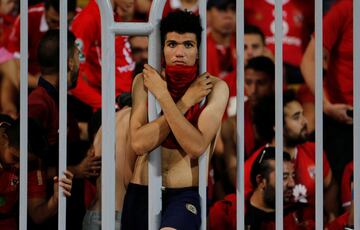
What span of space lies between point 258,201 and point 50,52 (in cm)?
79

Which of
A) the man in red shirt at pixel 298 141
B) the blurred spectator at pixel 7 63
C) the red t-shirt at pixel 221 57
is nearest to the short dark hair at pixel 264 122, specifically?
the man in red shirt at pixel 298 141

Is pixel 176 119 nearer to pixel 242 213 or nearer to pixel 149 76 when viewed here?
pixel 149 76

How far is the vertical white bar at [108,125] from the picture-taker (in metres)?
1.91

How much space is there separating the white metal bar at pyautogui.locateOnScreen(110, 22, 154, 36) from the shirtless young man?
0.03 m

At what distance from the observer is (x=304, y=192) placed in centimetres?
293

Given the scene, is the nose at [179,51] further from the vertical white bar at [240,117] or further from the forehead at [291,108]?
the forehead at [291,108]

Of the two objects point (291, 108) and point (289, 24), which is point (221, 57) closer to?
point (289, 24)

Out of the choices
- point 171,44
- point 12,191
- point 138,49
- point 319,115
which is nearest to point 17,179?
point 12,191

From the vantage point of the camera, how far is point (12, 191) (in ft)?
6.88

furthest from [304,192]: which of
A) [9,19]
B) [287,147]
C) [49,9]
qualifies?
[9,19]

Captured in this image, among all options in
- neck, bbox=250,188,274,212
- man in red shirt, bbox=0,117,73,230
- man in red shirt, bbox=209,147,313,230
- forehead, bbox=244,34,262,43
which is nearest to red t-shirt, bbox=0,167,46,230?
man in red shirt, bbox=0,117,73,230

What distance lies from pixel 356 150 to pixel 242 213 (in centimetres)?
32

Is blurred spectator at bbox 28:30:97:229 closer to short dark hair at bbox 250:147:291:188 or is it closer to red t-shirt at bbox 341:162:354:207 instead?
short dark hair at bbox 250:147:291:188

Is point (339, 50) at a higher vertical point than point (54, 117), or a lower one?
higher
